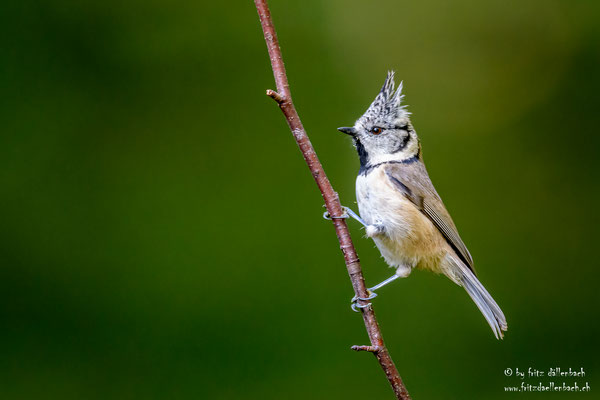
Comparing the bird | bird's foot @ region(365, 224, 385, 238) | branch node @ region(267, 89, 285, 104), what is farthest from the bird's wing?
branch node @ region(267, 89, 285, 104)

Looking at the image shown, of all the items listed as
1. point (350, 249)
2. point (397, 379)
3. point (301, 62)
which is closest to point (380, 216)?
point (350, 249)

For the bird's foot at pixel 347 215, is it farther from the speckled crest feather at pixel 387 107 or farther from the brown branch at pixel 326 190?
the speckled crest feather at pixel 387 107

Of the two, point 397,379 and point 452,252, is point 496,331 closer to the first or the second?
point 452,252

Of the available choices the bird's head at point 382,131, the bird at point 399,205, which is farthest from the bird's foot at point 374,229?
the bird's head at point 382,131

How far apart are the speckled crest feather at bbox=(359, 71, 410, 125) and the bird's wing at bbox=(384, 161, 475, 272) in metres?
0.22

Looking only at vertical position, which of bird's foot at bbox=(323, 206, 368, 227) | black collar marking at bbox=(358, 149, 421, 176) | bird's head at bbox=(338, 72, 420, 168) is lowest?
bird's foot at bbox=(323, 206, 368, 227)

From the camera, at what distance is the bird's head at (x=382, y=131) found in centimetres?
267

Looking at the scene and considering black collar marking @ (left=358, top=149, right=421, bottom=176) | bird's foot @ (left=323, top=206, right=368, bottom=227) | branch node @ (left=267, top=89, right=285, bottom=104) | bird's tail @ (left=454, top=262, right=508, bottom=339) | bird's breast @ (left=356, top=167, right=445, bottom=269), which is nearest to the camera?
branch node @ (left=267, top=89, right=285, bottom=104)

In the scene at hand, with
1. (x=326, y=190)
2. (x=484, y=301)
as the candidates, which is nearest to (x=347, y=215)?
(x=326, y=190)

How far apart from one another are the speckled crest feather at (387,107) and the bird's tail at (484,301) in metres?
0.72

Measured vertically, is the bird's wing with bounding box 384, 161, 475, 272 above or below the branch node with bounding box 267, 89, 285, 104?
below

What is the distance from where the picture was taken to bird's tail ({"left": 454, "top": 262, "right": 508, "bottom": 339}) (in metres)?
2.46

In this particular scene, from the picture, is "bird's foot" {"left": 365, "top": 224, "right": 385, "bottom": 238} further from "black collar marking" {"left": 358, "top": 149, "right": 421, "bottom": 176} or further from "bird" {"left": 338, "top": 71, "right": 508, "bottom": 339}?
"black collar marking" {"left": 358, "top": 149, "right": 421, "bottom": 176}

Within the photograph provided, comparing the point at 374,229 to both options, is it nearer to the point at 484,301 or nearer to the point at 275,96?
the point at 484,301
